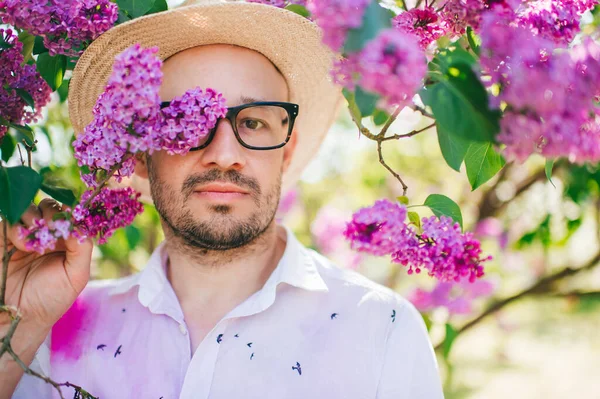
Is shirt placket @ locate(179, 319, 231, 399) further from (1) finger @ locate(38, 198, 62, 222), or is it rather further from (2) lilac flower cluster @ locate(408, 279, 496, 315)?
(2) lilac flower cluster @ locate(408, 279, 496, 315)

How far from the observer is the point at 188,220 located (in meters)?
2.05

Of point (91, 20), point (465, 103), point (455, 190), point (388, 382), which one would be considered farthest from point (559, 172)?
point (91, 20)

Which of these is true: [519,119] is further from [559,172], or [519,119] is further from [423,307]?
[423,307]

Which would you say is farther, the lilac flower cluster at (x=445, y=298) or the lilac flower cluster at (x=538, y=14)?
the lilac flower cluster at (x=445, y=298)

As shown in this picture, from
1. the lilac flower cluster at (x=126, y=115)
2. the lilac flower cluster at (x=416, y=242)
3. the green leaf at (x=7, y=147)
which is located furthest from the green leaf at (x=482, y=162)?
the green leaf at (x=7, y=147)

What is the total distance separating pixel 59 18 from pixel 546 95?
125 cm

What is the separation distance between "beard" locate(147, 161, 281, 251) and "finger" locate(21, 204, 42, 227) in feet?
1.47

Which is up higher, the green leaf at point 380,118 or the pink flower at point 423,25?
the pink flower at point 423,25

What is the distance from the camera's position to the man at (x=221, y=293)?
1.90 m

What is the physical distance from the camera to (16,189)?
1.37 meters

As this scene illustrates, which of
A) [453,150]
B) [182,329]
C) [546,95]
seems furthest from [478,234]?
[546,95]

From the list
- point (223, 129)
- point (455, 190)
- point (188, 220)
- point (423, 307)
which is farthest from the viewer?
point (455, 190)

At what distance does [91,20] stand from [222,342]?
1133mm

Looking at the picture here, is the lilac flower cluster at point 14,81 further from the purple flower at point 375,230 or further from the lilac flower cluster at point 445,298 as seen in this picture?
the lilac flower cluster at point 445,298
